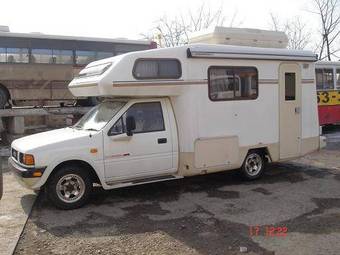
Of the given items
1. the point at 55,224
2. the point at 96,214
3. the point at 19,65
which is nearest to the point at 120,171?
the point at 96,214

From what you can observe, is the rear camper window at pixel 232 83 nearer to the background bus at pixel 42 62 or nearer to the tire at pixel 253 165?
the tire at pixel 253 165

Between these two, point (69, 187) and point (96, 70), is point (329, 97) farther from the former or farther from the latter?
point (69, 187)

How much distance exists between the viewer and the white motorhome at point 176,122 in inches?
295

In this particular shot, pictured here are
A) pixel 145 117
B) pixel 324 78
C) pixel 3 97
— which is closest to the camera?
pixel 145 117

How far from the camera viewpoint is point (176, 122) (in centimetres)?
834

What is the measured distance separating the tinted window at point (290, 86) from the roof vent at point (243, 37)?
83 cm

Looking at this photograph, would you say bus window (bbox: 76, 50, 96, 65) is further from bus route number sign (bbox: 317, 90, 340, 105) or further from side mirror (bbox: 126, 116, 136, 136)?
side mirror (bbox: 126, 116, 136, 136)

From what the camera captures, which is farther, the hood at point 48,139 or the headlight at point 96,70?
the headlight at point 96,70

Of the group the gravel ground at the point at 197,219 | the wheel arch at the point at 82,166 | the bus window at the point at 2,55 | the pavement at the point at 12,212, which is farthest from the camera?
the bus window at the point at 2,55

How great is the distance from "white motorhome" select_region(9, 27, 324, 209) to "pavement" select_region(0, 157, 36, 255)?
53 centimetres

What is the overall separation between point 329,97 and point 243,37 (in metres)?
8.45

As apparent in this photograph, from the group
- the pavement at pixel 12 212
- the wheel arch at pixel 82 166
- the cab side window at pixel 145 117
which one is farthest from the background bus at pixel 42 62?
the wheel arch at pixel 82 166

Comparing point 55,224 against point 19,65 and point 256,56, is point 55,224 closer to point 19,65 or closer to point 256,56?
point 256,56

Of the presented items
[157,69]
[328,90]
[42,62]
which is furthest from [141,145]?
[42,62]
